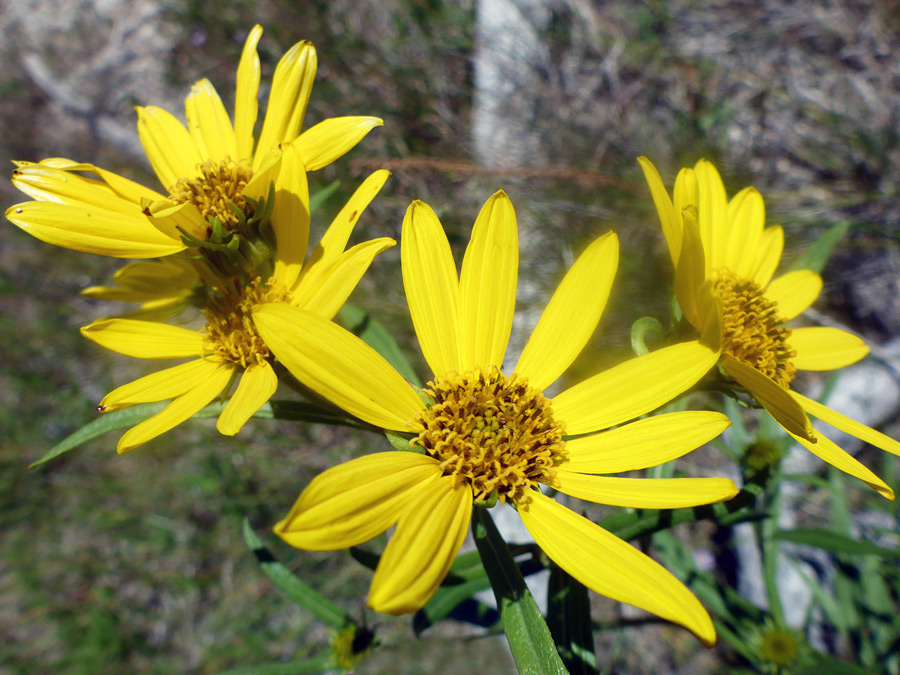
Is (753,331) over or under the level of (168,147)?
under

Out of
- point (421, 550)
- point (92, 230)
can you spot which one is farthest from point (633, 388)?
point (92, 230)

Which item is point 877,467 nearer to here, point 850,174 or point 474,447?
point 850,174

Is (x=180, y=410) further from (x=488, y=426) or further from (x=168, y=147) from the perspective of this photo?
(x=168, y=147)

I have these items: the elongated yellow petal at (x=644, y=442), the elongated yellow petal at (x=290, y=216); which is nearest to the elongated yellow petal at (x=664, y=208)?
the elongated yellow petal at (x=644, y=442)

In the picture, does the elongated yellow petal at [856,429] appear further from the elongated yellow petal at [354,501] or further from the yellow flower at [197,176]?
the yellow flower at [197,176]

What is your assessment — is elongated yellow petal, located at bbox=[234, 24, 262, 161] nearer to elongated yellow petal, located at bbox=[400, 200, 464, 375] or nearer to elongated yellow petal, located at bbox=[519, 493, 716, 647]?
elongated yellow petal, located at bbox=[400, 200, 464, 375]

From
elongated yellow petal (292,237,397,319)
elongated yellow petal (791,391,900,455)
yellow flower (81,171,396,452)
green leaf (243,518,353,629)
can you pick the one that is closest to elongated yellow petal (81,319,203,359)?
yellow flower (81,171,396,452)
